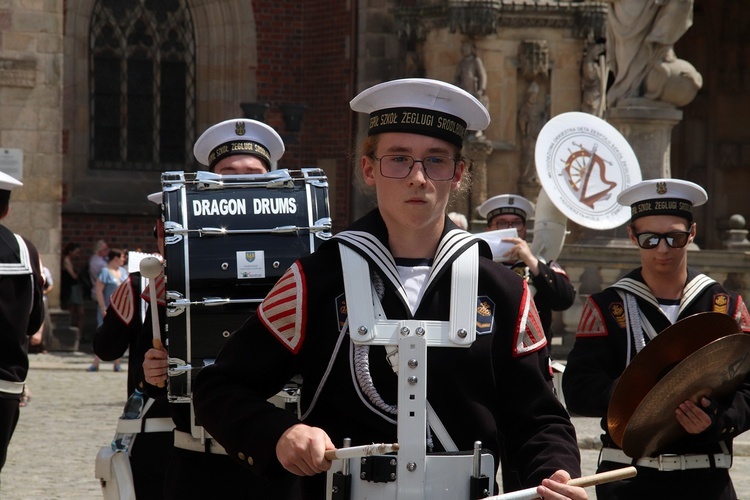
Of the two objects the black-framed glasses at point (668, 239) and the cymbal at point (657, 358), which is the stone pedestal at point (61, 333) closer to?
the black-framed glasses at point (668, 239)

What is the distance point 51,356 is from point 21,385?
493 inches

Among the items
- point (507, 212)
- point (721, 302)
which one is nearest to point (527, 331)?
point (721, 302)

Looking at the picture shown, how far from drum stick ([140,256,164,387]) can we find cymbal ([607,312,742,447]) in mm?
1671

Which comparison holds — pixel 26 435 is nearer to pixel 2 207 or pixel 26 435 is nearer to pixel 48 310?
pixel 2 207

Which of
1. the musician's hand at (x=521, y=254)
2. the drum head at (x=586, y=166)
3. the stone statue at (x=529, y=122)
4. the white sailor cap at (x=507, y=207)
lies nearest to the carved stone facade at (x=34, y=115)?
the stone statue at (x=529, y=122)

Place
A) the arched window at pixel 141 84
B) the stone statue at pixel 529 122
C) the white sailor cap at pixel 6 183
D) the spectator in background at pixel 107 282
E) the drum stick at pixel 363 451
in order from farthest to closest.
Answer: the arched window at pixel 141 84, the stone statue at pixel 529 122, the spectator in background at pixel 107 282, the white sailor cap at pixel 6 183, the drum stick at pixel 363 451

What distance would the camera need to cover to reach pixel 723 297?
544cm

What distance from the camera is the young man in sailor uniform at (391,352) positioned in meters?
3.21

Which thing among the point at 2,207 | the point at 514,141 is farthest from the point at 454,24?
the point at 2,207

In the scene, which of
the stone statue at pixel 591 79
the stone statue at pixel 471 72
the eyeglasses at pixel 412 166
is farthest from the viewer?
the stone statue at pixel 591 79

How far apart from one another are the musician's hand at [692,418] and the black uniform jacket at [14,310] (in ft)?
10.6

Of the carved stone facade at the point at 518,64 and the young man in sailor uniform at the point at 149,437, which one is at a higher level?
the carved stone facade at the point at 518,64

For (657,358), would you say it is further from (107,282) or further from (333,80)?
(333,80)

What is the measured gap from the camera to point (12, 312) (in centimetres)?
657
